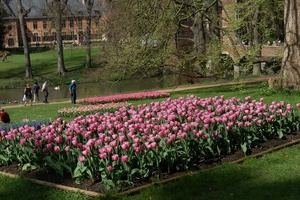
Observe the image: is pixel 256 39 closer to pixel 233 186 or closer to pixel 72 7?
pixel 233 186

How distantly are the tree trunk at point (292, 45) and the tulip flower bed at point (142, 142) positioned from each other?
5.98 metres

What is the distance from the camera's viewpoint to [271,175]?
6547 mm

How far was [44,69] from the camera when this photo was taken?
5047cm

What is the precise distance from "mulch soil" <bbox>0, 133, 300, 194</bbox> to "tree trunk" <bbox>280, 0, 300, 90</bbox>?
6.57 metres

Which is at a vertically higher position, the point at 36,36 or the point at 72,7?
the point at 72,7

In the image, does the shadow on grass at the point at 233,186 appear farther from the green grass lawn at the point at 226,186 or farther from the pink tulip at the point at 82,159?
the pink tulip at the point at 82,159

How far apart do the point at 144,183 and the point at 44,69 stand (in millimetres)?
45700

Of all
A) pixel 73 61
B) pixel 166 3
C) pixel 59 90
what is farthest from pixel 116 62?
pixel 73 61

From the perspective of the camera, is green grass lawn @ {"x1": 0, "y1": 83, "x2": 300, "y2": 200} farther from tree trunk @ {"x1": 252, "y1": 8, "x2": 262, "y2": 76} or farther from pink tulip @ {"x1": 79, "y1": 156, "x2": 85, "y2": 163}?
tree trunk @ {"x1": 252, "y1": 8, "x2": 262, "y2": 76}

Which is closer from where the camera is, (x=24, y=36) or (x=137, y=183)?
(x=137, y=183)

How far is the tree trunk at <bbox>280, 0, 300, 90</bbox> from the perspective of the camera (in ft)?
48.0

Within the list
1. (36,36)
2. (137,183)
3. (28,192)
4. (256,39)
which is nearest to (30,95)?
(256,39)

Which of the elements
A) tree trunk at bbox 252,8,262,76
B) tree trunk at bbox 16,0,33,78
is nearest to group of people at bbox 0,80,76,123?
tree trunk at bbox 252,8,262,76

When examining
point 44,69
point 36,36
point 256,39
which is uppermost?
point 36,36
